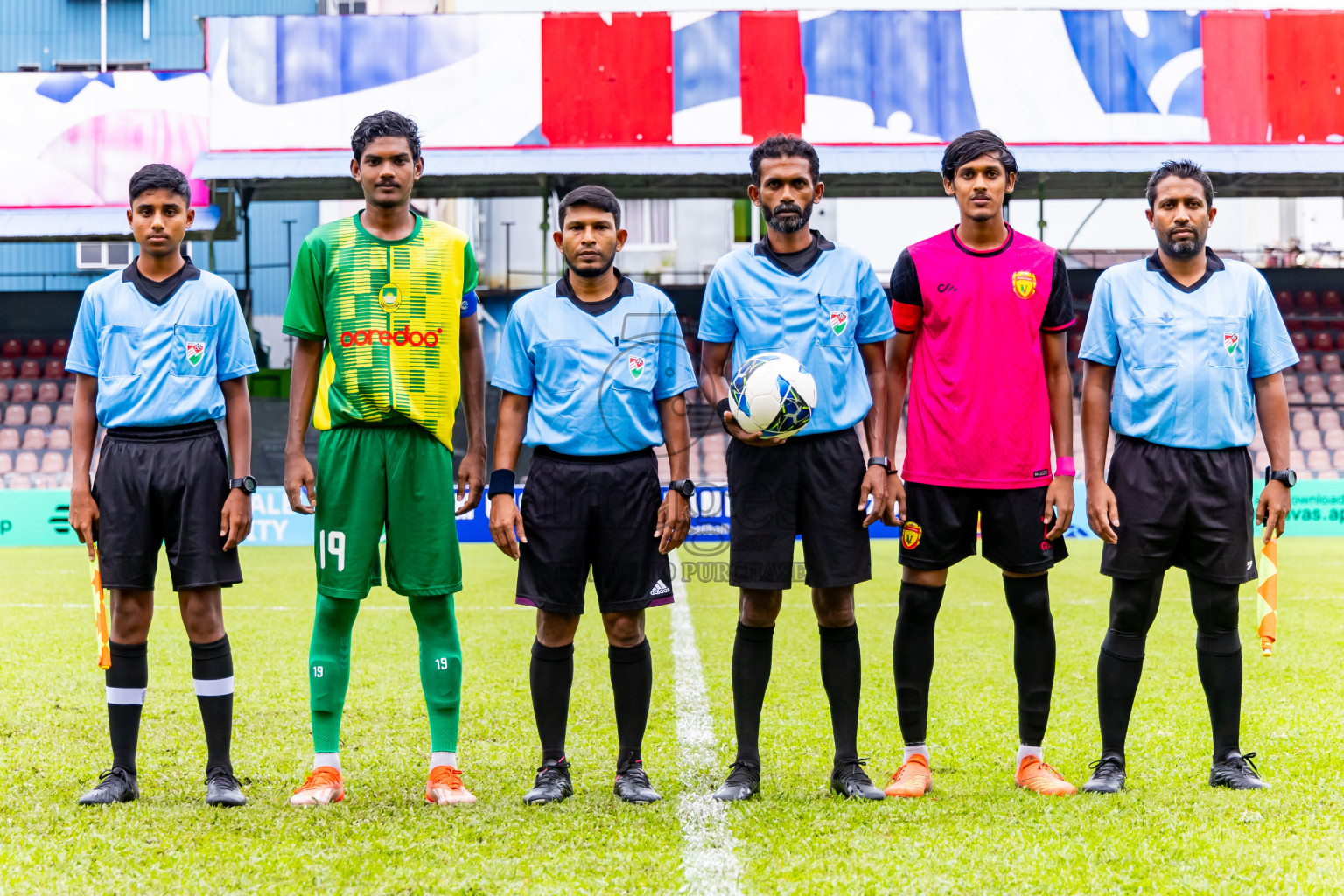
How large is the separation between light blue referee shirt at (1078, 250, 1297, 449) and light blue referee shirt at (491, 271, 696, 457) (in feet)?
→ 4.37

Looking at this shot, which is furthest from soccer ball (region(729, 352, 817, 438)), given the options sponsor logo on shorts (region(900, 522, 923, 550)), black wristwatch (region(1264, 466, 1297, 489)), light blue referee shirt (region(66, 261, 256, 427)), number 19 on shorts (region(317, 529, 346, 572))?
light blue referee shirt (region(66, 261, 256, 427))

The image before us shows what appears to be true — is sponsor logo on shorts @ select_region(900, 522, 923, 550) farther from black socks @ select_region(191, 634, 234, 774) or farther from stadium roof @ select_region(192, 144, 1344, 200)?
stadium roof @ select_region(192, 144, 1344, 200)

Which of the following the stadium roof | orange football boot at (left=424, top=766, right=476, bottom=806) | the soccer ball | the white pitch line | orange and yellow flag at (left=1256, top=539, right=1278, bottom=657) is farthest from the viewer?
the stadium roof

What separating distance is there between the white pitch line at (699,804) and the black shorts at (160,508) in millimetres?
1570

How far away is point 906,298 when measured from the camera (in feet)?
12.8

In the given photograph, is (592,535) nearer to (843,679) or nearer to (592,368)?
(592,368)

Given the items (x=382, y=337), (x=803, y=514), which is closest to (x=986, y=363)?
(x=803, y=514)

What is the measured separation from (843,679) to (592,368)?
1230mm

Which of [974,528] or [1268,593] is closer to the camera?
[974,528]

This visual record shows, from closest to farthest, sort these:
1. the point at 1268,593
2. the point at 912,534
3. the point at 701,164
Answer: the point at 912,534 < the point at 1268,593 < the point at 701,164

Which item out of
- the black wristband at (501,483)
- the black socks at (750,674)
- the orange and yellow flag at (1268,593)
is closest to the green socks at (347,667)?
the black wristband at (501,483)

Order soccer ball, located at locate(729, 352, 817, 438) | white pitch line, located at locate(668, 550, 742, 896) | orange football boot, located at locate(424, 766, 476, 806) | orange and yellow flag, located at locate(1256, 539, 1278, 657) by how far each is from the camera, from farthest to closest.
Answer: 1. orange and yellow flag, located at locate(1256, 539, 1278, 657)
2. orange football boot, located at locate(424, 766, 476, 806)
3. soccer ball, located at locate(729, 352, 817, 438)
4. white pitch line, located at locate(668, 550, 742, 896)

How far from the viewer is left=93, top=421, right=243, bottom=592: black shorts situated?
3773 millimetres

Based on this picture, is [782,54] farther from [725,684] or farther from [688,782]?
[688,782]
